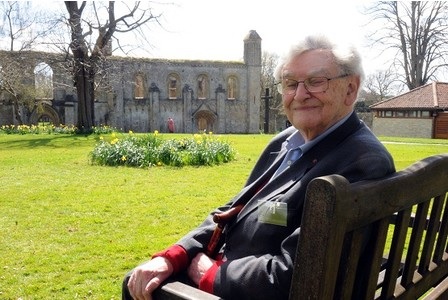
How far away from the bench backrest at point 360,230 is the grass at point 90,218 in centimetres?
261

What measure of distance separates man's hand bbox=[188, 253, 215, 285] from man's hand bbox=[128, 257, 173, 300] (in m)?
0.11

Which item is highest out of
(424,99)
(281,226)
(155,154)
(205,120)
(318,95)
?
(424,99)

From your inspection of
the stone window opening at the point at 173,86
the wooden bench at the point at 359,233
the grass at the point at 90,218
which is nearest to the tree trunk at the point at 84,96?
the grass at the point at 90,218

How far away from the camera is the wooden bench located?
1.11 m

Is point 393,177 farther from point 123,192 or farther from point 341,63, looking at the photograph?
point 123,192

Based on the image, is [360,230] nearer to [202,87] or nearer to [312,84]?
[312,84]

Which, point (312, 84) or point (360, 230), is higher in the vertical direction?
point (312, 84)

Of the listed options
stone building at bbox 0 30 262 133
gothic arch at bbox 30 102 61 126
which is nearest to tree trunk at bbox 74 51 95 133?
stone building at bbox 0 30 262 133

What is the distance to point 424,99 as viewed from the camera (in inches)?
1282

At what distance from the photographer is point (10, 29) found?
32.2 meters

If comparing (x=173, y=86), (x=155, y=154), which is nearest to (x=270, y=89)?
(x=173, y=86)

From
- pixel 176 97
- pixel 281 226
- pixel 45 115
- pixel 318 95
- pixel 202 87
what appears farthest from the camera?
pixel 202 87

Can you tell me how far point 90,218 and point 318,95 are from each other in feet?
15.3

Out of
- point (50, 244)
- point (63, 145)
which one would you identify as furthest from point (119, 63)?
point (50, 244)
